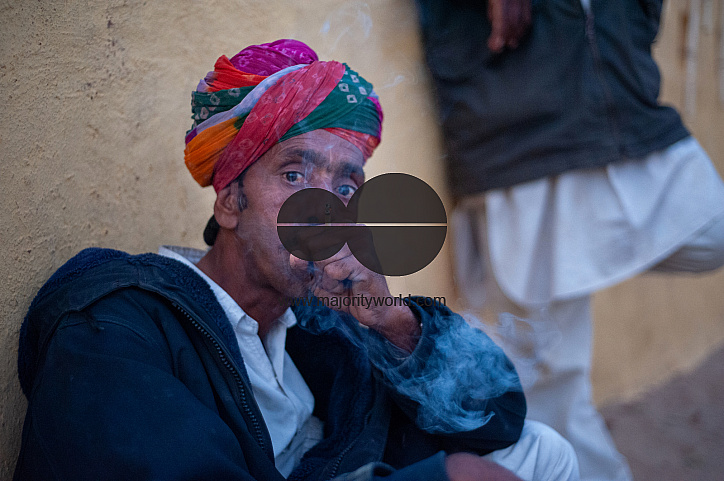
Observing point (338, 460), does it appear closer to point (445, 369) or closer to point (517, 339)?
point (445, 369)

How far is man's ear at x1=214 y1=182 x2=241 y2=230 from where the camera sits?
4.86ft

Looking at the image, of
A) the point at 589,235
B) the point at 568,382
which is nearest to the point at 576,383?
the point at 568,382

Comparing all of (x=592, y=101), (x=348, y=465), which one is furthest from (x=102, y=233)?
(x=592, y=101)

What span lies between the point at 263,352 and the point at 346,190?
49 cm

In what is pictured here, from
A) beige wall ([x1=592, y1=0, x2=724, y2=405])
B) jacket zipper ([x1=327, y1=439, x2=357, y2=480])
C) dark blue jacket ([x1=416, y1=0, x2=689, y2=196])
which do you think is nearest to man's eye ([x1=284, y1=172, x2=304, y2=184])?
jacket zipper ([x1=327, y1=439, x2=357, y2=480])

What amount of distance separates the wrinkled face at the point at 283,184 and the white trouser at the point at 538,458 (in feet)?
2.31

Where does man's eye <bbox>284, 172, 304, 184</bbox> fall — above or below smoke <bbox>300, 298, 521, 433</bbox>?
above

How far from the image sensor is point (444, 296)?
139 centimetres

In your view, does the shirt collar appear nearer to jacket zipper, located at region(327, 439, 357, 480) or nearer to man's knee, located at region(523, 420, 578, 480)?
jacket zipper, located at region(327, 439, 357, 480)

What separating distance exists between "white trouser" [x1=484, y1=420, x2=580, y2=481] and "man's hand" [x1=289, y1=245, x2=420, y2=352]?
455 millimetres

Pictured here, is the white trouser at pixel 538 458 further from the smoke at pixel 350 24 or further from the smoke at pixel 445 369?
the smoke at pixel 350 24

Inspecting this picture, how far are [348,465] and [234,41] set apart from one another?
1454 mm

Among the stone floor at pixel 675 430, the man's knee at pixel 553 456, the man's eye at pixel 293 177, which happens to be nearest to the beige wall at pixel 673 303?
the stone floor at pixel 675 430

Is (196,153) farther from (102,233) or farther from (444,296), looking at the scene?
(444,296)
